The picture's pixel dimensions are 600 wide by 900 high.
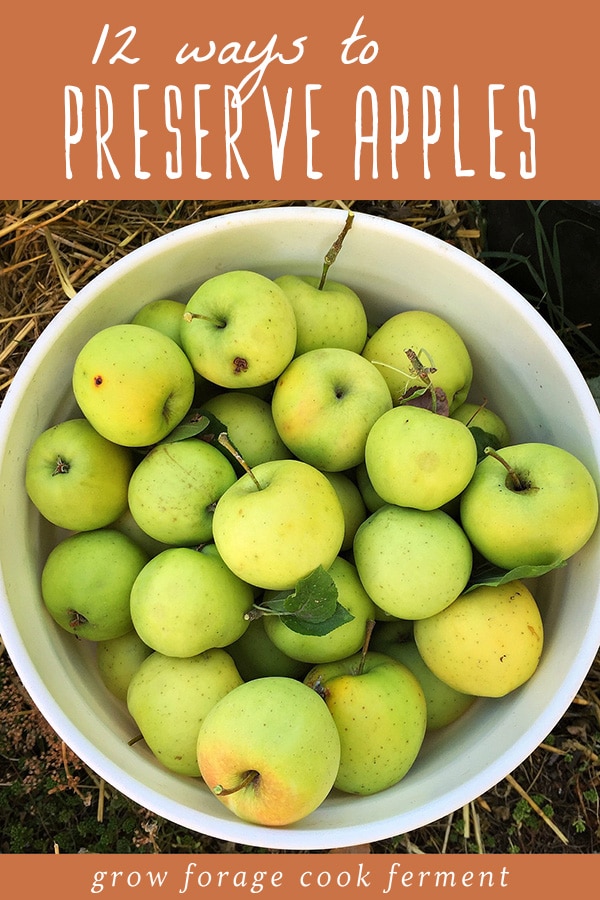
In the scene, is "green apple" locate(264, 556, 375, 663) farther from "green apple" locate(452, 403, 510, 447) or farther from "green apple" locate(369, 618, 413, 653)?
"green apple" locate(452, 403, 510, 447)

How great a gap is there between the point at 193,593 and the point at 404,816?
0.53 meters

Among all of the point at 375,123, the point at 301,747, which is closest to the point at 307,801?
the point at 301,747

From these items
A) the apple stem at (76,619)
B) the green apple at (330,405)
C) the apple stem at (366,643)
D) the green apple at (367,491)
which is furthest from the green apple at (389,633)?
the apple stem at (76,619)

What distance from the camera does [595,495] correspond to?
1.42 metres

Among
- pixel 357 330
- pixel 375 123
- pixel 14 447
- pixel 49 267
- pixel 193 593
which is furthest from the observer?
pixel 49 267

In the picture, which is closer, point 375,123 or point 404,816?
point 404,816

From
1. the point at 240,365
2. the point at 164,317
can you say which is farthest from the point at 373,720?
the point at 164,317

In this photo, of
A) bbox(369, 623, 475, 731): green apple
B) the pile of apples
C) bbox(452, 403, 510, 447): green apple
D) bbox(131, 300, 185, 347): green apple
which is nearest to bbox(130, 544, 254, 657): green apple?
the pile of apples

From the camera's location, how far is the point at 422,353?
1.61 m

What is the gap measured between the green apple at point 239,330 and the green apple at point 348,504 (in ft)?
0.81

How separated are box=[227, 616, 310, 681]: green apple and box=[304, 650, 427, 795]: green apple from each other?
105 millimetres

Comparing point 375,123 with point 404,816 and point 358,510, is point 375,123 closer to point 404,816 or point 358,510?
point 358,510

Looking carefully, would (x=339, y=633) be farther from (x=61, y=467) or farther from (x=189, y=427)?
(x=61, y=467)

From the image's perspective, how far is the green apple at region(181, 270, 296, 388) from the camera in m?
1.46
